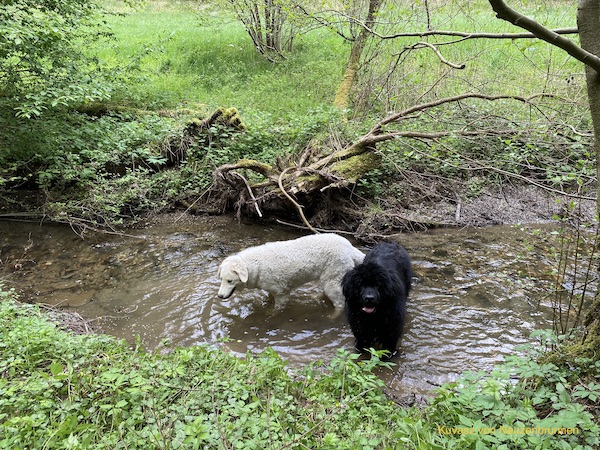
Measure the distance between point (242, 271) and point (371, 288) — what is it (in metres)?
1.80

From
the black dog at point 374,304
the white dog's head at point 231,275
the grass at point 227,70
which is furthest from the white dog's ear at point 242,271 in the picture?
the grass at point 227,70

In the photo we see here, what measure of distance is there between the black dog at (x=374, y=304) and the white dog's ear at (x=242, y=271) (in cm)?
140

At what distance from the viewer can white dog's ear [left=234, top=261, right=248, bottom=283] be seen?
194 inches

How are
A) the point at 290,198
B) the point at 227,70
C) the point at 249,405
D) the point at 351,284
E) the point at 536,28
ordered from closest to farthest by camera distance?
the point at 536,28, the point at 249,405, the point at 351,284, the point at 290,198, the point at 227,70

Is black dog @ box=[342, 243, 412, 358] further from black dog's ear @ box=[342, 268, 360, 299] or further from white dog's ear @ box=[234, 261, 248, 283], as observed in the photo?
white dog's ear @ box=[234, 261, 248, 283]

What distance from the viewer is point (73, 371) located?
9.89ft

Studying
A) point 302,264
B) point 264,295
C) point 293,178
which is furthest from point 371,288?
point 293,178

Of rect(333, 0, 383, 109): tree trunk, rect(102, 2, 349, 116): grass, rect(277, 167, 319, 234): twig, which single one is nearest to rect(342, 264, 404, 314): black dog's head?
rect(277, 167, 319, 234): twig

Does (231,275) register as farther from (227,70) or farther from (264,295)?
(227,70)

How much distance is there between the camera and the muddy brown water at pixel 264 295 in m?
4.43

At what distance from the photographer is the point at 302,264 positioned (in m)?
5.21

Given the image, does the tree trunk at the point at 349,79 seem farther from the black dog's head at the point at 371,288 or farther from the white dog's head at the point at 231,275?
the black dog's head at the point at 371,288

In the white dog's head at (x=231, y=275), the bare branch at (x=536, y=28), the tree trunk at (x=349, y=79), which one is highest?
the tree trunk at (x=349, y=79)

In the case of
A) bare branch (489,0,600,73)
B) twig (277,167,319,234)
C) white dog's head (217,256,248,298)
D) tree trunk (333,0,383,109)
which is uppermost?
tree trunk (333,0,383,109)
